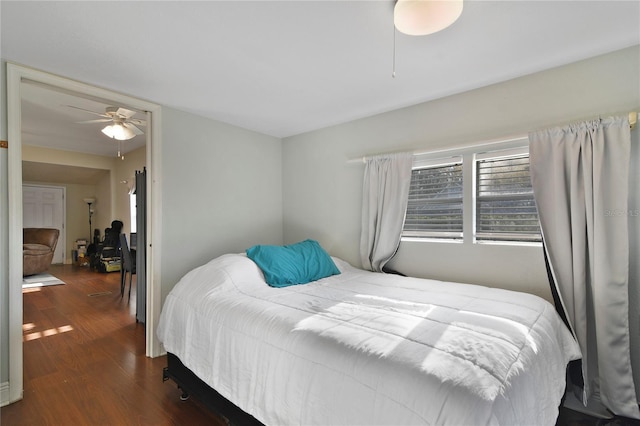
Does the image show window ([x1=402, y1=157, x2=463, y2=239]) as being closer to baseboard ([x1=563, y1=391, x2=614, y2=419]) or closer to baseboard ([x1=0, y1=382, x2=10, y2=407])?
baseboard ([x1=563, y1=391, x2=614, y2=419])

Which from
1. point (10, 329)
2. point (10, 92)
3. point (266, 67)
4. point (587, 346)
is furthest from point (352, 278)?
point (10, 92)

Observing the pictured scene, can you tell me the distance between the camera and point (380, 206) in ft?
9.56

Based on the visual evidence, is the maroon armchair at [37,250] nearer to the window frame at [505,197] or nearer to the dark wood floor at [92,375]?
the dark wood floor at [92,375]

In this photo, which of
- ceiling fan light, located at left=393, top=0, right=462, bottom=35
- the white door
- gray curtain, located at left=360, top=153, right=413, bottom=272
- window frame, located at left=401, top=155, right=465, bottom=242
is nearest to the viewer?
ceiling fan light, located at left=393, top=0, right=462, bottom=35

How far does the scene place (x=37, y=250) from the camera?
19.1 ft

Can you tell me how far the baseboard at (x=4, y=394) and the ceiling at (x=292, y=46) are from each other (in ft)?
7.12

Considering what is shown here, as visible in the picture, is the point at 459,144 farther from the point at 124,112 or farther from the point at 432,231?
the point at 124,112

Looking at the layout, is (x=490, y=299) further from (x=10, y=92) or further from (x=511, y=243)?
(x=10, y=92)

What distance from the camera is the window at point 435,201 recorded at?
2643mm

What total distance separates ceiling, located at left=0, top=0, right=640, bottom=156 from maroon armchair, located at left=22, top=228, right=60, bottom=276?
17.2 ft

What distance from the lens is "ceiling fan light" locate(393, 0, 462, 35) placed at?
52.7 inches

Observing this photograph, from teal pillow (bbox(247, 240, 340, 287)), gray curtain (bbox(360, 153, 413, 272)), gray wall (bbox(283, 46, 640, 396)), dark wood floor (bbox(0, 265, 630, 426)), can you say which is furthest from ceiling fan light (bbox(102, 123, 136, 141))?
gray curtain (bbox(360, 153, 413, 272))

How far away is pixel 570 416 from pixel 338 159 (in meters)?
2.79

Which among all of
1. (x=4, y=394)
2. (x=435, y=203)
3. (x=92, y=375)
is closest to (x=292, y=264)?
(x=435, y=203)
